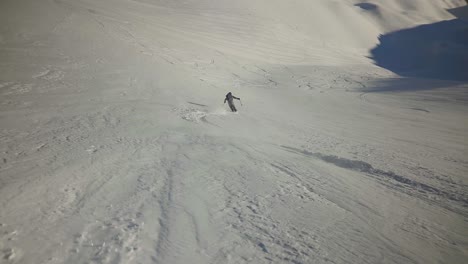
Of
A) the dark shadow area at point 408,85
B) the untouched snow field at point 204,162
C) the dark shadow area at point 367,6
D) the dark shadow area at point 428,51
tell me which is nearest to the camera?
the untouched snow field at point 204,162

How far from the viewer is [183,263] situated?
3.04 meters

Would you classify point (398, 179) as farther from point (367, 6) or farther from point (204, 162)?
point (367, 6)

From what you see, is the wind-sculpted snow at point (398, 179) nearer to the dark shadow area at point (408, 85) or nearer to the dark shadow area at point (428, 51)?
the dark shadow area at point (408, 85)

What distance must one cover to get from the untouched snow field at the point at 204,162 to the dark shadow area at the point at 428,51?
15838 mm

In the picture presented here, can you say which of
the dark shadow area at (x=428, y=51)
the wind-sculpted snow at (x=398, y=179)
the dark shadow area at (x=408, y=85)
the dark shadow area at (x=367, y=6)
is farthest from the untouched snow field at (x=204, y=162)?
the dark shadow area at (x=367, y=6)

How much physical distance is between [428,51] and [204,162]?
37.2 meters

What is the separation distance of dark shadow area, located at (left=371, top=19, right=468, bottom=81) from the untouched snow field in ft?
52.0

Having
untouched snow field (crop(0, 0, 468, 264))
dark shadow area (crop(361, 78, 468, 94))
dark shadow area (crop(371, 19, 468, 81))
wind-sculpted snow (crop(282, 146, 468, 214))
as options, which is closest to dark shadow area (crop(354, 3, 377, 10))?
dark shadow area (crop(371, 19, 468, 81))

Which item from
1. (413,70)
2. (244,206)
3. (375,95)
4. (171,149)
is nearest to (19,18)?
(171,149)

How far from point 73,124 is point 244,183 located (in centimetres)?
422

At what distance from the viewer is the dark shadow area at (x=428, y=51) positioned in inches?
1125

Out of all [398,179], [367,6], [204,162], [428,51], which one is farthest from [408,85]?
[367,6]

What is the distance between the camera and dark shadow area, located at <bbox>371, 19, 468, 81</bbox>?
28578mm

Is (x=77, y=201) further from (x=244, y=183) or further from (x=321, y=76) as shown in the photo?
(x=321, y=76)
